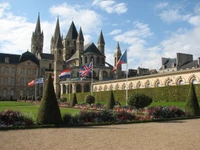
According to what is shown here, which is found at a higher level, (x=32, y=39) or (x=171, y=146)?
(x=32, y=39)

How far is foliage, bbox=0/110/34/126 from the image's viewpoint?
11.9m

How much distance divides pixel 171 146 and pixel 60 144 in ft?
11.8

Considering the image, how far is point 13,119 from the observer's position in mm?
12070

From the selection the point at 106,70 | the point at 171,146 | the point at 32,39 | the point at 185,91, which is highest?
the point at 32,39

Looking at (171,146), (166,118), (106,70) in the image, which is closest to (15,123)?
(171,146)

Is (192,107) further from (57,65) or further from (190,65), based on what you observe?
(57,65)

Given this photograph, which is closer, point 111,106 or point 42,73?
point 111,106

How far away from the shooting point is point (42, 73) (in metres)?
78.9

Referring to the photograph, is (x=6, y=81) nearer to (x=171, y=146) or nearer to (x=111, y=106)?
(x=111, y=106)

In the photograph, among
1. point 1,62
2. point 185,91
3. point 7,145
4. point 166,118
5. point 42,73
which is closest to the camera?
point 7,145

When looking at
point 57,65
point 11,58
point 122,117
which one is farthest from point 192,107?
point 11,58

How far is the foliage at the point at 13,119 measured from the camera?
1187 centimetres

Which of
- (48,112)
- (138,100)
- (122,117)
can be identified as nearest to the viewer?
(48,112)

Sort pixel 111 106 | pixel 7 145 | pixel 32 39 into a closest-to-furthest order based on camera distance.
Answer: pixel 7 145 → pixel 111 106 → pixel 32 39
